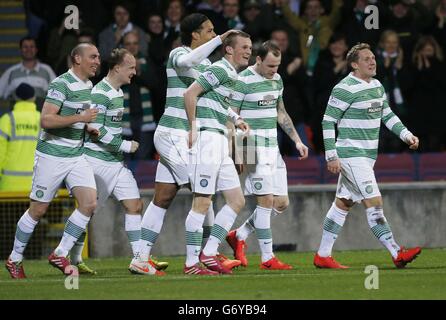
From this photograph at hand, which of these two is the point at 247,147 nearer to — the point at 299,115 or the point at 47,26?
the point at 299,115

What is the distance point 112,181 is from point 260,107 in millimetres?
1699

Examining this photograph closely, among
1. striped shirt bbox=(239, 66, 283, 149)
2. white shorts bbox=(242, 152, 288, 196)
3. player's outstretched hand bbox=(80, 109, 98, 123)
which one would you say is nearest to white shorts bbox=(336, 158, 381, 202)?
white shorts bbox=(242, 152, 288, 196)

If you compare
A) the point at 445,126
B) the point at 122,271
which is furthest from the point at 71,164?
the point at 445,126

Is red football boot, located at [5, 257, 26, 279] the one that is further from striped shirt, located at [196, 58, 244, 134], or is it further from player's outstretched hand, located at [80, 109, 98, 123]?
striped shirt, located at [196, 58, 244, 134]

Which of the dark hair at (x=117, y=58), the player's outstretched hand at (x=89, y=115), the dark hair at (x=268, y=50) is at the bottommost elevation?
the player's outstretched hand at (x=89, y=115)

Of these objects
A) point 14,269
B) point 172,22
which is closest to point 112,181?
point 14,269

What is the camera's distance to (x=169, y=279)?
12.7 m

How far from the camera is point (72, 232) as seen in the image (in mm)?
13328

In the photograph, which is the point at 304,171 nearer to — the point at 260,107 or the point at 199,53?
the point at 260,107

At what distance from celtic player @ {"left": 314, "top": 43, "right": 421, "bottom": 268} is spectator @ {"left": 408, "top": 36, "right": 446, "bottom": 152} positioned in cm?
517

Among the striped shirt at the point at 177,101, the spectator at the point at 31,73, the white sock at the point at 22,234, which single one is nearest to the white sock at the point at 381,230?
the striped shirt at the point at 177,101

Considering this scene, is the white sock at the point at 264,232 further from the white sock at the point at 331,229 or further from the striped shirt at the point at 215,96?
the striped shirt at the point at 215,96

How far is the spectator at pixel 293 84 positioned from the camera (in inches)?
734

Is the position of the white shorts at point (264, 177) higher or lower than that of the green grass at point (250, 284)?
higher
